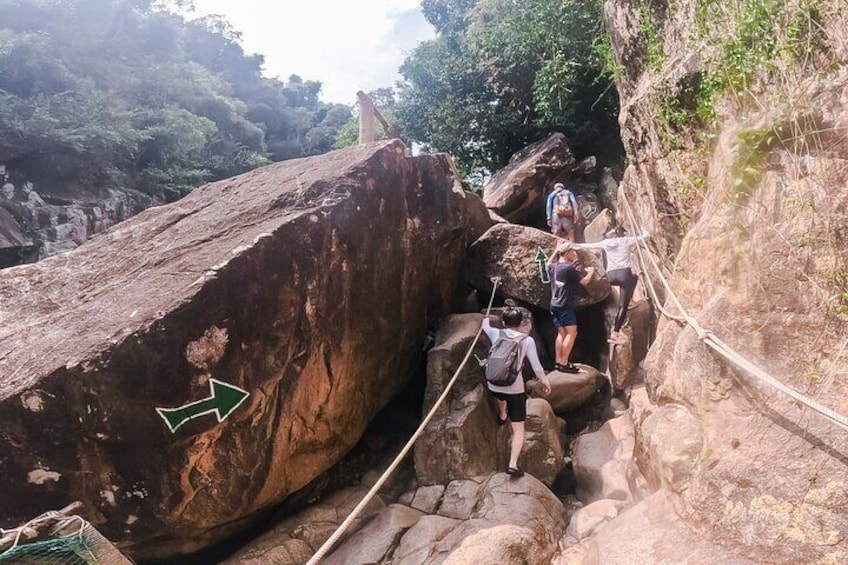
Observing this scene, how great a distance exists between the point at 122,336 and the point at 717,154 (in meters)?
6.38

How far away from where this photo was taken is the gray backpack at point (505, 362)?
6082 mm

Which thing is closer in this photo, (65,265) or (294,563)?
(294,563)

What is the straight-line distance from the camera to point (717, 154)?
544cm

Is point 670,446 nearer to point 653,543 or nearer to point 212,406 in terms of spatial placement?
point 653,543

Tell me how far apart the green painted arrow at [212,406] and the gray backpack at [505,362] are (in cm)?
287

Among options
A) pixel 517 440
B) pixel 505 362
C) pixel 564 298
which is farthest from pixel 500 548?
pixel 564 298

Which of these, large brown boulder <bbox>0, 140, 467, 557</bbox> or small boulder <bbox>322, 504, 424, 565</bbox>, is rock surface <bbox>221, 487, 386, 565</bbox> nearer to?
small boulder <bbox>322, 504, 424, 565</bbox>

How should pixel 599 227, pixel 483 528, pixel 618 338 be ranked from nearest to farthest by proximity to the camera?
pixel 483 528
pixel 618 338
pixel 599 227

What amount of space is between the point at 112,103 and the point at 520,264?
52.5ft

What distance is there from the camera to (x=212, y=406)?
502 centimetres

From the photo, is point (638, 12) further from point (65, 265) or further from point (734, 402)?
point (65, 265)

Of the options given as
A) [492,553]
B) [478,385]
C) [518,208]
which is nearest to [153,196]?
[518,208]

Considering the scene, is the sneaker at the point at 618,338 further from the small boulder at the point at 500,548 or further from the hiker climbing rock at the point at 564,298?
the small boulder at the point at 500,548

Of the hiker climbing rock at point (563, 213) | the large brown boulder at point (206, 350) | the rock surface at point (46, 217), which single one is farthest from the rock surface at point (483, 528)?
the rock surface at point (46, 217)
